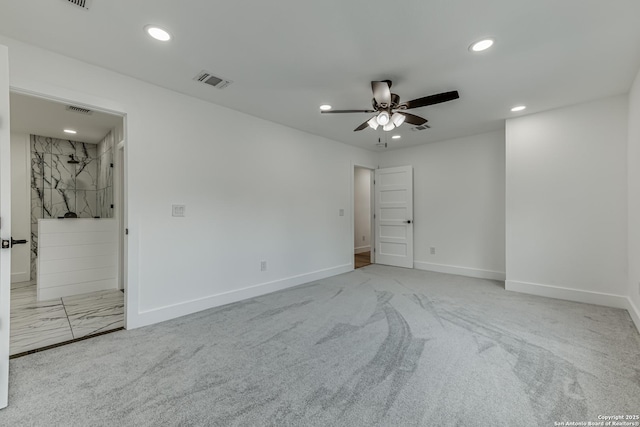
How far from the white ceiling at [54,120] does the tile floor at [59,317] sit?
2.40m

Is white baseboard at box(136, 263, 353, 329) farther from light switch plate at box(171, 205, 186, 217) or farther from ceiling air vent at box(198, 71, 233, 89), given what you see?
ceiling air vent at box(198, 71, 233, 89)

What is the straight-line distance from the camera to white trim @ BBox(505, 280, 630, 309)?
11.1ft

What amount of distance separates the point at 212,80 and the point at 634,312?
5.12 metres

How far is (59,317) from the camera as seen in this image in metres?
3.13

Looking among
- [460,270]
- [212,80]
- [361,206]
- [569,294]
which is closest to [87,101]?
[212,80]

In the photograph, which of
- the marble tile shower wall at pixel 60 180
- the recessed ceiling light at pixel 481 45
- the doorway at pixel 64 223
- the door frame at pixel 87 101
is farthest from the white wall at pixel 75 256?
the recessed ceiling light at pixel 481 45

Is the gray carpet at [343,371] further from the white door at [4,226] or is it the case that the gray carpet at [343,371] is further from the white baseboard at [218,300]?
the white door at [4,226]

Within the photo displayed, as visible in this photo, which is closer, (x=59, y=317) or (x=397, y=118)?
(x=397, y=118)

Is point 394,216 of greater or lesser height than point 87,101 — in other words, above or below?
below

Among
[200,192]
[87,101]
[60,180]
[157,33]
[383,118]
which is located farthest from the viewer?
[60,180]

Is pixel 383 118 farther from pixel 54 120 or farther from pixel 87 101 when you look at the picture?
pixel 54 120

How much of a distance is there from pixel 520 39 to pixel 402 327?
2.74 metres

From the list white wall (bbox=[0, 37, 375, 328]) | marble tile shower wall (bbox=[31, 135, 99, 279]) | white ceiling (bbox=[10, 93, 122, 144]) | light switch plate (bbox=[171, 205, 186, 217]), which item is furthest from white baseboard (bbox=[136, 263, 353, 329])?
marble tile shower wall (bbox=[31, 135, 99, 279])

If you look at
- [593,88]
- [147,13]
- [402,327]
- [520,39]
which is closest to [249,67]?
[147,13]
